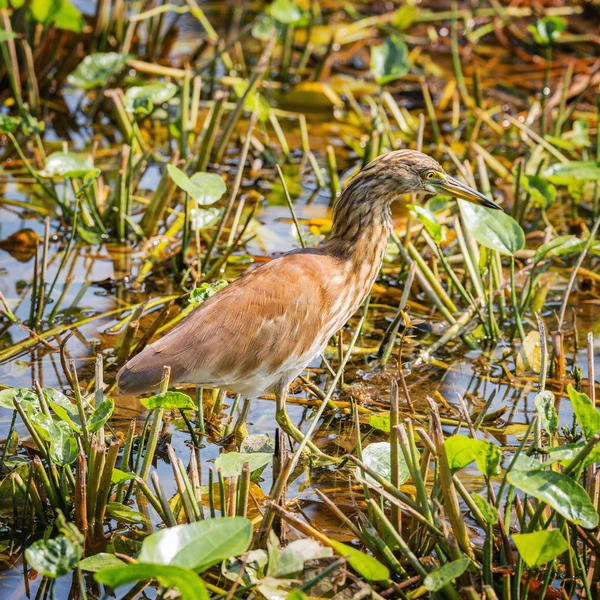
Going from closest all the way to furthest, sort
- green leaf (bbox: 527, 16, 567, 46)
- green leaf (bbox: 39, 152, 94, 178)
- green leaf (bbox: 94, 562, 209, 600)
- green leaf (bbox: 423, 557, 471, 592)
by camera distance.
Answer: green leaf (bbox: 94, 562, 209, 600) < green leaf (bbox: 423, 557, 471, 592) < green leaf (bbox: 39, 152, 94, 178) < green leaf (bbox: 527, 16, 567, 46)

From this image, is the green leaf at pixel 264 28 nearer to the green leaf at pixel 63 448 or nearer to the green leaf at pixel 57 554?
the green leaf at pixel 63 448

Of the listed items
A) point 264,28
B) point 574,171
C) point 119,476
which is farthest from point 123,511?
point 264,28

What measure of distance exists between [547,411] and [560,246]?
4.18 feet

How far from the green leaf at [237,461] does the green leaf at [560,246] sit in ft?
5.17

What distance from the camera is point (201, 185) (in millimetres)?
3734

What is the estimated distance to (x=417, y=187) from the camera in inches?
137

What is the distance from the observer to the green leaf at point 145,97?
164 inches

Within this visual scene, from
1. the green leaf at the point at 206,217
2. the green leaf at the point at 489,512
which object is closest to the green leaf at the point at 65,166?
the green leaf at the point at 206,217

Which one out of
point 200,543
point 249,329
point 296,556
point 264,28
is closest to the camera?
point 200,543

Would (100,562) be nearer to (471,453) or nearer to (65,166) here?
(471,453)

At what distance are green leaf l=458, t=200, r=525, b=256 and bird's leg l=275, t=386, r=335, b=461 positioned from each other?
2.87 feet

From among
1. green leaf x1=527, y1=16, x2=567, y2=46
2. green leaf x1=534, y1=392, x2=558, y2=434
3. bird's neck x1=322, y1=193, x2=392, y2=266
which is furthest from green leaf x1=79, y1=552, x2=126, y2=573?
green leaf x1=527, y1=16, x2=567, y2=46

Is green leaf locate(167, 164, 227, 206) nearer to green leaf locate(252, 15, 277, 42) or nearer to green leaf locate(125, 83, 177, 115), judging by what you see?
green leaf locate(125, 83, 177, 115)

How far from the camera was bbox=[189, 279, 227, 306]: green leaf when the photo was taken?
325cm
